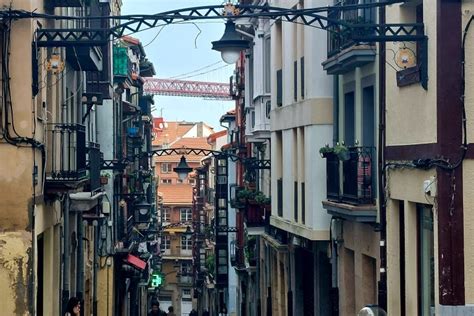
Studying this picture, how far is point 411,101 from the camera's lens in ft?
46.4

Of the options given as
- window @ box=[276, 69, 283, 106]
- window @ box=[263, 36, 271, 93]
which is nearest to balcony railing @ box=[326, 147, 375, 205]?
window @ box=[276, 69, 283, 106]

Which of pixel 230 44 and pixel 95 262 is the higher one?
pixel 230 44

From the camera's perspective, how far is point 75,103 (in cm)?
2433

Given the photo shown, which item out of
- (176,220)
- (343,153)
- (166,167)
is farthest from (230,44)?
(166,167)

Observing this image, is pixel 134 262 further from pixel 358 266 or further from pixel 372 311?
pixel 372 311

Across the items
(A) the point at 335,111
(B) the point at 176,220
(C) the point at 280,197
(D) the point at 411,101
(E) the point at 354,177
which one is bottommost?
(B) the point at 176,220

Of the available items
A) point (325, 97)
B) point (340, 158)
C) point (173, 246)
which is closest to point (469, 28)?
point (340, 158)

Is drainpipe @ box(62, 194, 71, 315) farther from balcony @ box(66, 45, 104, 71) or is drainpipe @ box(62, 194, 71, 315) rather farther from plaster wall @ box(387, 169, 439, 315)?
plaster wall @ box(387, 169, 439, 315)

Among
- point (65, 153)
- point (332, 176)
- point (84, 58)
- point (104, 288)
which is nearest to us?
point (65, 153)

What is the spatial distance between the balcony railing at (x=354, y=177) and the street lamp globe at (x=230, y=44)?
5.86m

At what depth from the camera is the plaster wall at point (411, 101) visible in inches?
507

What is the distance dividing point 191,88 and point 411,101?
14285cm

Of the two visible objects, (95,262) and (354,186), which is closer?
(354,186)

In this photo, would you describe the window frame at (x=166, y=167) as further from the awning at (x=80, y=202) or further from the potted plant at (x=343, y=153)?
the potted plant at (x=343, y=153)
